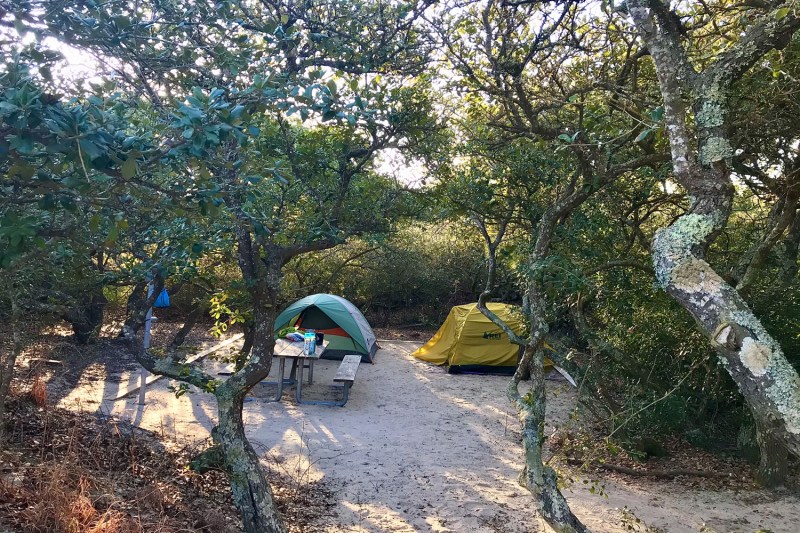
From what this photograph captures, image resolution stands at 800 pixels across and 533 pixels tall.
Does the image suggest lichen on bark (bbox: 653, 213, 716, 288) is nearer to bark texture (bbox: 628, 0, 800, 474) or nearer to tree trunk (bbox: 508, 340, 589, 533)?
bark texture (bbox: 628, 0, 800, 474)

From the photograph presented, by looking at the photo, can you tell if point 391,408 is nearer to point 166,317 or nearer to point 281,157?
point 281,157

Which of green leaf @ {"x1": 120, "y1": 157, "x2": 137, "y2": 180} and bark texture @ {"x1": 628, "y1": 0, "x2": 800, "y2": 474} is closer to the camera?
bark texture @ {"x1": 628, "y1": 0, "x2": 800, "y2": 474}

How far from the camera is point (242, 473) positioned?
403cm

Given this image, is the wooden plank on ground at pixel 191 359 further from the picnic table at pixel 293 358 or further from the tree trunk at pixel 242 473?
the tree trunk at pixel 242 473

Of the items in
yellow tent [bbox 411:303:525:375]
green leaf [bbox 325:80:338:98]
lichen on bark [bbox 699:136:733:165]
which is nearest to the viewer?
lichen on bark [bbox 699:136:733:165]

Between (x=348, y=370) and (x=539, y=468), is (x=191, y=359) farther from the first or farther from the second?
(x=539, y=468)

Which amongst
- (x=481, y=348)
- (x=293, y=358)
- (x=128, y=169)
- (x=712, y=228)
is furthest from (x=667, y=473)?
(x=128, y=169)

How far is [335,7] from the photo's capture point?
4.55 metres

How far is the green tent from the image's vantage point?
11469mm

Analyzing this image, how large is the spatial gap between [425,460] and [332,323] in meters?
5.69

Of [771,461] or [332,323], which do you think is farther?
[332,323]

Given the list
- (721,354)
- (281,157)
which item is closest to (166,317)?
(281,157)

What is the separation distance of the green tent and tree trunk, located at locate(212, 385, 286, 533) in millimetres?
7156

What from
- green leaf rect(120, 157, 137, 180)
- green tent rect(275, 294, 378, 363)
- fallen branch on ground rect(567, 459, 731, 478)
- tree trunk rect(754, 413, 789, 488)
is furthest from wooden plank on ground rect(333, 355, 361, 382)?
green leaf rect(120, 157, 137, 180)
